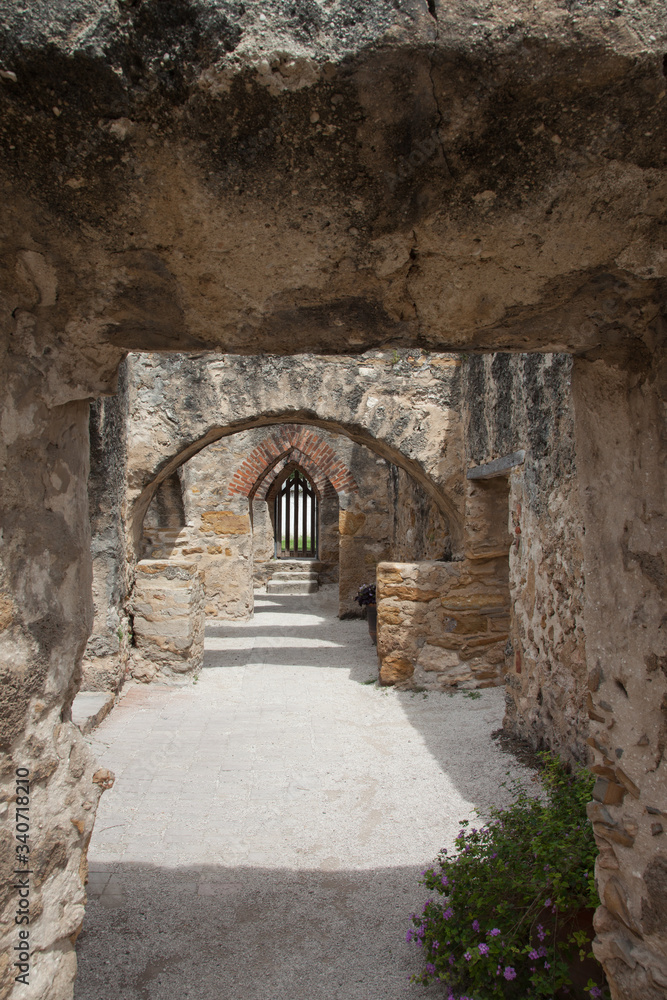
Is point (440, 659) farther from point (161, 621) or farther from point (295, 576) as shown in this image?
point (295, 576)

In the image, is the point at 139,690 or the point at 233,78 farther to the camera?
the point at 139,690

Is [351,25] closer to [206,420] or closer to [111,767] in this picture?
[111,767]

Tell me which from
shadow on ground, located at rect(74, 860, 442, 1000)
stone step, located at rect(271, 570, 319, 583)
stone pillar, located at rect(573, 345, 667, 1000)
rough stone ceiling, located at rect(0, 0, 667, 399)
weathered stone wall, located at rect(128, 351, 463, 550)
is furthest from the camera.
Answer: stone step, located at rect(271, 570, 319, 583)

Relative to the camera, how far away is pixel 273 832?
3260 millimetres

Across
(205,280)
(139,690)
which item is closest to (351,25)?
(205,280)

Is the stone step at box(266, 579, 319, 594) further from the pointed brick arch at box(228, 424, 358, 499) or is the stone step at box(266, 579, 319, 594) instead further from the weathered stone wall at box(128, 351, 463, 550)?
the weathered stone wall at box(128, 351, 463, 550)

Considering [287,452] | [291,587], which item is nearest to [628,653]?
[287,452]

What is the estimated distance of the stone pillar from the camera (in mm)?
1433

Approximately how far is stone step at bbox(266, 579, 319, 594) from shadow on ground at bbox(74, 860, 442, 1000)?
1067cm

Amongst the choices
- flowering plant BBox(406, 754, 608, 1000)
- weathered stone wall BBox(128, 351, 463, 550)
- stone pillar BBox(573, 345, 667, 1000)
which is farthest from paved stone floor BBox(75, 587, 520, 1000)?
weathered stone wall BBox(128, 351, 463, 550)

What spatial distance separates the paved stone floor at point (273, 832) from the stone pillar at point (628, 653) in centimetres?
98

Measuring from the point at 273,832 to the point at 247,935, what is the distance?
0.83m

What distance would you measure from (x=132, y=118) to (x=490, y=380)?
441 centimetres

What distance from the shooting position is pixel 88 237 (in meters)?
1.20
